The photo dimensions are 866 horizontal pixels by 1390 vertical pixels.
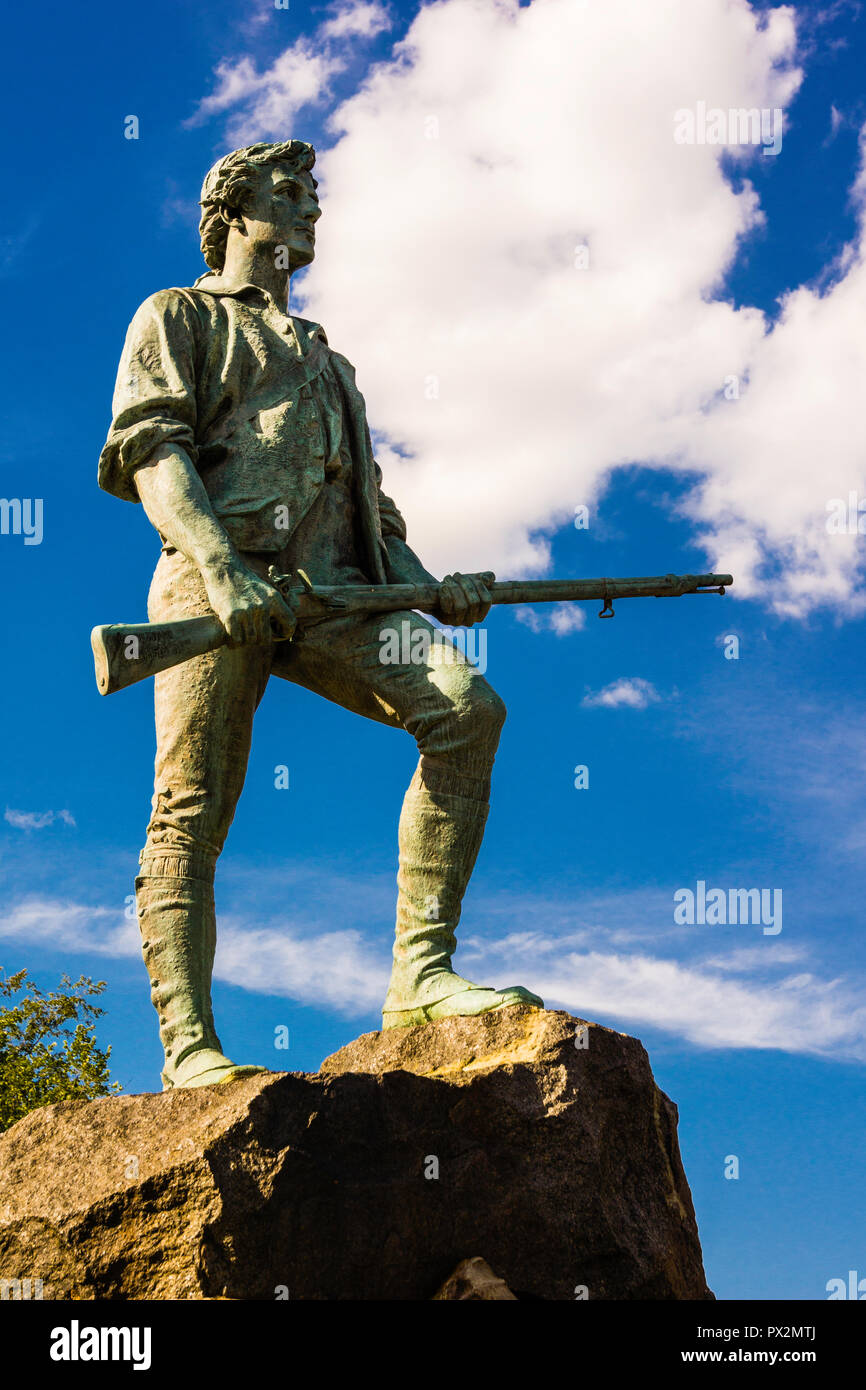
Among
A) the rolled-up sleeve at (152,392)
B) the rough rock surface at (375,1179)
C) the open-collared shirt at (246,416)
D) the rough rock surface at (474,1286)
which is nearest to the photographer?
the rough rock surface at (375,1179)

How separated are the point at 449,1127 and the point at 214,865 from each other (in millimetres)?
1559

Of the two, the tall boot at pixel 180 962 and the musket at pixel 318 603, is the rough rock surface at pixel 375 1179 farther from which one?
the musket at pixel 318 603

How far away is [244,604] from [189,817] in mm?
988

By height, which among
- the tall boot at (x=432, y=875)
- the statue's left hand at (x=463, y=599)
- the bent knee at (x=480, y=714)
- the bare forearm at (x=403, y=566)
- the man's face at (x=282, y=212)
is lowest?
the tall boot at (x=432, y=875)

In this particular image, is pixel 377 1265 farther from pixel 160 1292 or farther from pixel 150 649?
pixel 150 649

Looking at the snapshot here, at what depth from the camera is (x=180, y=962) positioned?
671cm

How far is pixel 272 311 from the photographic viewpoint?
787 cm

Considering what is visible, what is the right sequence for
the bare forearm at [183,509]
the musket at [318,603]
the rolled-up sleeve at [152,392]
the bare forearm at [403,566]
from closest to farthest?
1. the musket at [318,603]
2. the bare forearm at [183,509]
3. the rolled-up sleeve at [152,392]
4. the bare forearm at [403,566]

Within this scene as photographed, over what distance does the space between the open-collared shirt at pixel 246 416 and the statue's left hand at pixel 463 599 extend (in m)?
0.38

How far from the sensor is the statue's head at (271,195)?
7.87 metres

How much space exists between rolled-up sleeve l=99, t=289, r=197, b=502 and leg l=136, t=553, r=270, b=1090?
496mm

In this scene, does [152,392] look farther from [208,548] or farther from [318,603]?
[318,603]

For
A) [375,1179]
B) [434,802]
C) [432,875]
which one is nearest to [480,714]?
[434,802]

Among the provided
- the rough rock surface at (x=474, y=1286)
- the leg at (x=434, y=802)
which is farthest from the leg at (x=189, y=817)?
the rough rock surface at (x=474, y=1286)
